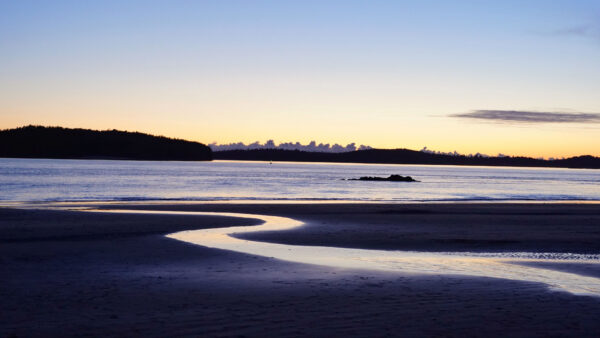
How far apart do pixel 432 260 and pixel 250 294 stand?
277 inches

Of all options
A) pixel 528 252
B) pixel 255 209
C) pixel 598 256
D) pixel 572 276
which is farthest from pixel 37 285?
pixel 255 209

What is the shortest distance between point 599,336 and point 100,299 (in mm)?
8375

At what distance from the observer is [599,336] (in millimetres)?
8672

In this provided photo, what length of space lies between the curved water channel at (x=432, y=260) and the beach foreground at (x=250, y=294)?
0.66m

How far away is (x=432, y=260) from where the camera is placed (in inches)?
650

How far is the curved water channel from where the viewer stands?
44.7 ft

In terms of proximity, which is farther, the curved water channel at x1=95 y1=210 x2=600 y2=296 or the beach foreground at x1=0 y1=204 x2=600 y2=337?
the curved water channel at x1=95 y1=210 x2=600 y2=296

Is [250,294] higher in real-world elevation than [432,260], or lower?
higher

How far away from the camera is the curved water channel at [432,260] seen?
44.7 feet

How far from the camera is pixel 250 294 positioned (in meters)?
11.3

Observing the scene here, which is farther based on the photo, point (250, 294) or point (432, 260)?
point (432, 260)

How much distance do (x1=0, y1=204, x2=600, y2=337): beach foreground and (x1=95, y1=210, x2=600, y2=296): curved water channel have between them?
2.17 ft

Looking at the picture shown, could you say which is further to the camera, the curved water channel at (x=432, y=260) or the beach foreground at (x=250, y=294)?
the curved water channel at (x=432, y=260)

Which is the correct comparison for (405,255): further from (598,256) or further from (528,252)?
(598,256)
